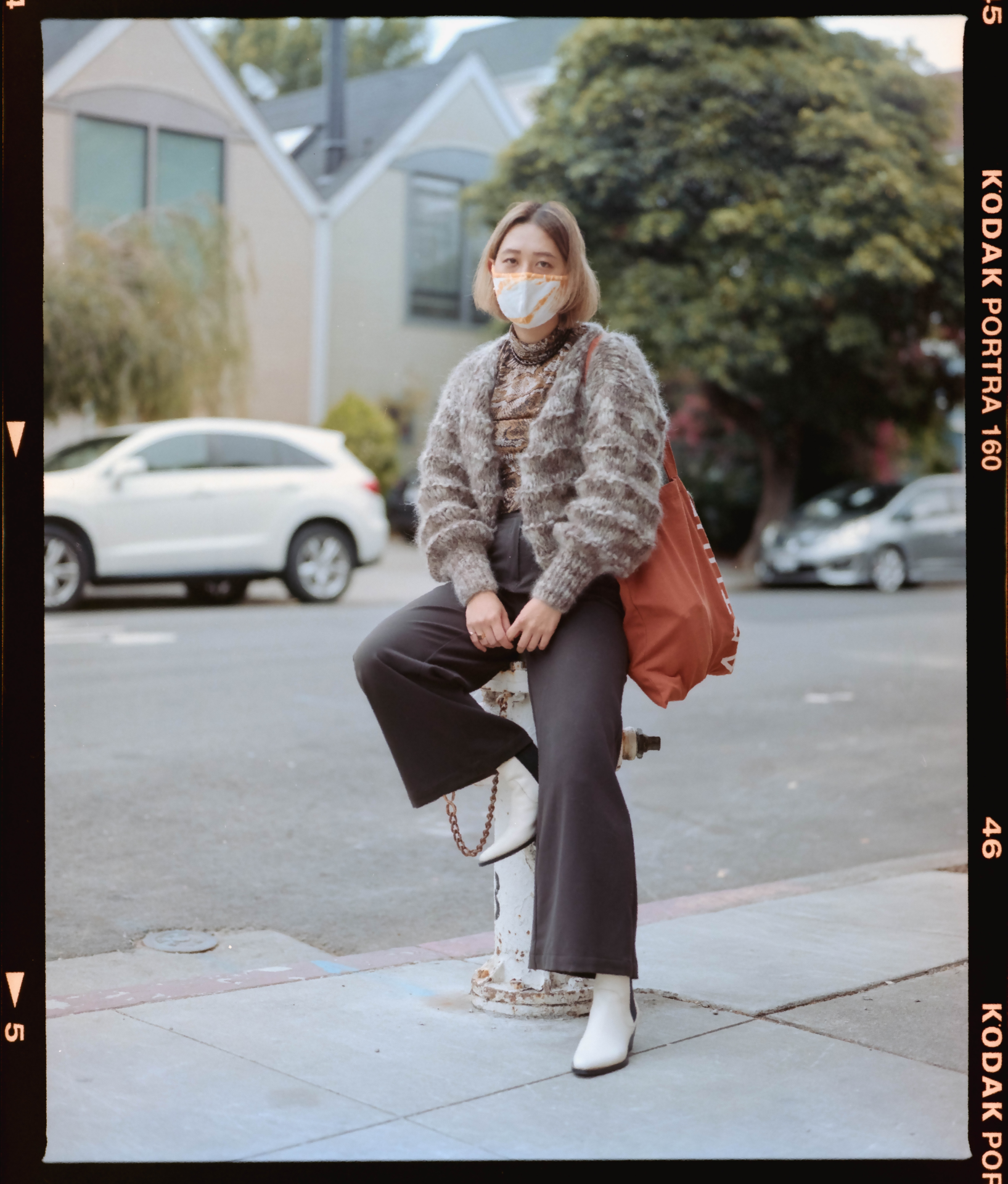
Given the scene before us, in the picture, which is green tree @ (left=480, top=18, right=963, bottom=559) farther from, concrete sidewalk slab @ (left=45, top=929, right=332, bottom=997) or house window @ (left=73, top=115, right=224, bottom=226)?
concrete sidewalk slab @ (left=45, top=929, right=332, bottom=997)

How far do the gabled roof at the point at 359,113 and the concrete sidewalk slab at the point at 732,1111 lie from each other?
2258 cm

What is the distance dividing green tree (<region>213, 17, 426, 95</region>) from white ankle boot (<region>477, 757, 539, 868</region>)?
29792mm

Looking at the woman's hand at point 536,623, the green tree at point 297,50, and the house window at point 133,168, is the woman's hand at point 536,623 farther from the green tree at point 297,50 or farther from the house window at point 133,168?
the green tree at point 297,50

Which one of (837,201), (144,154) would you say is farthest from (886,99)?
(144,154)

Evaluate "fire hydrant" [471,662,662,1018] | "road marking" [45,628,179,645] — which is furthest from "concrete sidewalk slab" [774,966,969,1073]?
"road marking" [45,628,179,645]

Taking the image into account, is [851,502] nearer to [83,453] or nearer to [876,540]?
[876,540]

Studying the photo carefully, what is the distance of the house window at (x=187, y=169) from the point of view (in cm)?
2066

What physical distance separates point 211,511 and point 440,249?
1267 centimetres

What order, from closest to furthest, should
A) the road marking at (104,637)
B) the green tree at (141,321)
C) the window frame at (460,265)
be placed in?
the road marking at (104,637), the green tree at (141,321), the window frame at (460,265)

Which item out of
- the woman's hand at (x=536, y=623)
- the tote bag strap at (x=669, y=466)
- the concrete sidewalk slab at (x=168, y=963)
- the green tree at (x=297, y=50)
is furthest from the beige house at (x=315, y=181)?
the woman's hand at (x=536, y=623)

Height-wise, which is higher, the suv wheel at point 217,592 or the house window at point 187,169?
the house window at point 187,169

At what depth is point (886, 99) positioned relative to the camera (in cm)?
2062

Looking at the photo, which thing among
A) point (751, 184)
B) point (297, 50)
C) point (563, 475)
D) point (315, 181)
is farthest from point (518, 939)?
point (297, 50)

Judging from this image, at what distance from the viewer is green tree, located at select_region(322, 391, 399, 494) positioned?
2330 cm
